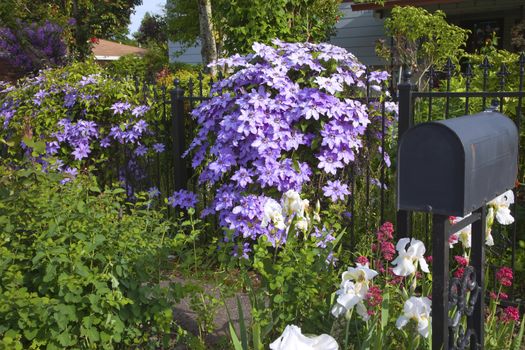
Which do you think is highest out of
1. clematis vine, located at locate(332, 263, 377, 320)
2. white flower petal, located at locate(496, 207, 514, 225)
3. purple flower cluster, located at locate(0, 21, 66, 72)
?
purple flower cluster, located at locate(0, 21, 66, 72)

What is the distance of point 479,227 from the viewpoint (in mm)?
2094

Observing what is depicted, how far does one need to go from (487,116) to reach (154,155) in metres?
3.58

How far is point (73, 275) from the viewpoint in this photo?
8.43 feet

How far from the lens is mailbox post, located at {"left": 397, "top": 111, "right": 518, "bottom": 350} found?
1.67 m

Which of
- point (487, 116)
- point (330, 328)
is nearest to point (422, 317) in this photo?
point (330, 328)

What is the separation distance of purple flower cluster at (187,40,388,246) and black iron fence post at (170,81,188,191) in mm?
595

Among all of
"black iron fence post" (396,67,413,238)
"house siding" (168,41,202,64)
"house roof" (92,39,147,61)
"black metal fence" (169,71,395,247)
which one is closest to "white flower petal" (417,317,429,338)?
"black iron fence post" (396,67,413,238)

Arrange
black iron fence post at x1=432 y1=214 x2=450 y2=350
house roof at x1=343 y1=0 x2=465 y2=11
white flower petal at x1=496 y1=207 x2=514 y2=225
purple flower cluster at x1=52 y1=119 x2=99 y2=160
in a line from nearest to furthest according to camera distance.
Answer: black iron fence post at x1=432 y1=214 x2=450 y2=350 < white flower petal at x1=496 y1=207 x2=514 y2=225 < purple flower cluster at x1=52 y1=119 x2=99 y2=160 < house roof at x1=343 y1=0 x2=465 y2=11

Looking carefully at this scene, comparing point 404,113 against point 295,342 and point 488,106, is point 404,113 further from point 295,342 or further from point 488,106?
point 295,342

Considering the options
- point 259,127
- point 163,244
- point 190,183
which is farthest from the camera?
point 190,183

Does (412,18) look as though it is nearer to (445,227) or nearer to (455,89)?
(455,89)

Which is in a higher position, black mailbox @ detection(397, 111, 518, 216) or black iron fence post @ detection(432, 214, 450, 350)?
black mailbox @ detection(397, 111, 518, 216)

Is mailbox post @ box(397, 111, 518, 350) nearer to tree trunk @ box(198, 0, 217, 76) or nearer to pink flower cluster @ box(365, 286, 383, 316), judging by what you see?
pink flower cluster @ box(365, 286, 383, 316)

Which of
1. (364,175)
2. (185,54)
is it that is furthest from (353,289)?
(185,54)
